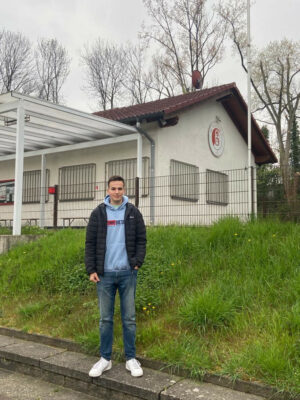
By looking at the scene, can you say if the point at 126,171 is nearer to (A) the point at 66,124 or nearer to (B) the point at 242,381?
(A) the point at 66,124

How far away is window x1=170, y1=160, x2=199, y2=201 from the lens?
11539 millimetres

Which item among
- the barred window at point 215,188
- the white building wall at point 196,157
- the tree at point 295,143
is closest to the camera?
the white building wall at point 196,157

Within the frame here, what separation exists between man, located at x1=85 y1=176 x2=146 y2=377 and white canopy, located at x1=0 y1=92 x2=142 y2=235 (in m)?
5.44

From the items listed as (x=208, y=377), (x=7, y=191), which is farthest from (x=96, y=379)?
(x=7, y=191)

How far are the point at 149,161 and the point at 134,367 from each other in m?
8.27

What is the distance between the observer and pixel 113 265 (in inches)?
151

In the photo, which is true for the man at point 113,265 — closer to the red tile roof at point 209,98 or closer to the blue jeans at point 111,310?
the blue jeans at point 111,310

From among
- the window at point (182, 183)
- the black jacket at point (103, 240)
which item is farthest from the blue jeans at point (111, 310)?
the window at point (182, 183)

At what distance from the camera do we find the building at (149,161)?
10.9 meters

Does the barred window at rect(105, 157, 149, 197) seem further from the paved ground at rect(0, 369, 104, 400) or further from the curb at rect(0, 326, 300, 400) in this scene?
the paved ground at rect(0, 369, 104, 400)

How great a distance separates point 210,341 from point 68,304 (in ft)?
7.45

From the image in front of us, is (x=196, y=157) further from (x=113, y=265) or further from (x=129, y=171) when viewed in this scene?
(x=113, y=265)

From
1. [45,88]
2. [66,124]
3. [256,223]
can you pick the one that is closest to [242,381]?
[256,223]

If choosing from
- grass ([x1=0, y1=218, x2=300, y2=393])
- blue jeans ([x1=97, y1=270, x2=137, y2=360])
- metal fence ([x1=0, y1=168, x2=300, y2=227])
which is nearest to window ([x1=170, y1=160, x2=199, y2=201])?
metal fence ([x1=0, y1=168, x2=300, y2=227])
